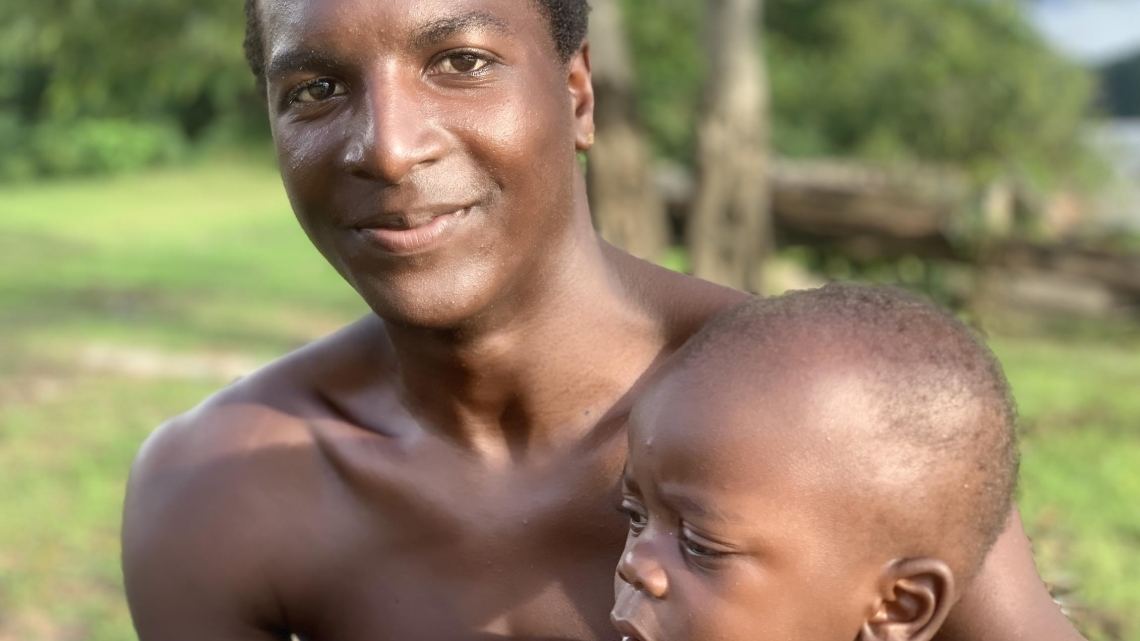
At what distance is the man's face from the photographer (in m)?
1.71

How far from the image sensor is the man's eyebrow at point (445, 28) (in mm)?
1716

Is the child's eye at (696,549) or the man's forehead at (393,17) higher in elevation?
the man's forehead at (393,17)

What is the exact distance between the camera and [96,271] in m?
12.3

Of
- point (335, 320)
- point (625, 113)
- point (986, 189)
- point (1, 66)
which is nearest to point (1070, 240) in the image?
point (986, 189)

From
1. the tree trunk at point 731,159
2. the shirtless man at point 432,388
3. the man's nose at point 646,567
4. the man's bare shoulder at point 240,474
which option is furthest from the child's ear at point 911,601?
the tree trunk at point 731,159

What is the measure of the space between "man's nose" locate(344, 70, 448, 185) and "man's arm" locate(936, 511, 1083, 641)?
2.94 feet

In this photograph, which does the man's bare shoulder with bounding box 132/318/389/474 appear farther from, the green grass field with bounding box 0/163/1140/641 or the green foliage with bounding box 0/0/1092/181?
the green foliage with bounding box 0/0/1092/181

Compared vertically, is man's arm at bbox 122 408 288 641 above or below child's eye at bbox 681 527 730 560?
below

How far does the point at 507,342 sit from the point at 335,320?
26.6 feet

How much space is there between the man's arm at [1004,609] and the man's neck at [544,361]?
0.54m

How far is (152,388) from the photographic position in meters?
7.69

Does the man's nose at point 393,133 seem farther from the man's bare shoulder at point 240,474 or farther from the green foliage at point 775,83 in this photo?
the green foliage at point 775,83

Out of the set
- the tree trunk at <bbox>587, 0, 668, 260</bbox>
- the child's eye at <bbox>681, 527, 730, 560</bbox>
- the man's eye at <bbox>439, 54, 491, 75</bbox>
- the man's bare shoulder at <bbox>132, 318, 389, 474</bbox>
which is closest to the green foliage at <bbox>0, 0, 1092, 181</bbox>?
the tree trunk at <bbox>587, 0, 668, 260</bbox>

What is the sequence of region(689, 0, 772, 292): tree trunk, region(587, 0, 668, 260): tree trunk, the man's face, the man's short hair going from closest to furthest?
the man's face < the man's short hair < region(587, 0, 668, 260): tree trunk < region(689, 0, 772, 292): tree trunk
